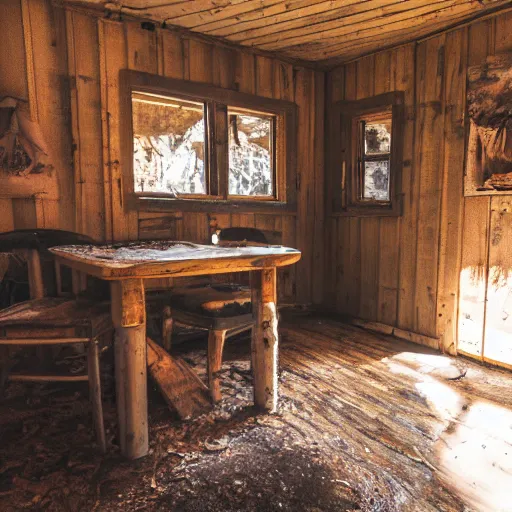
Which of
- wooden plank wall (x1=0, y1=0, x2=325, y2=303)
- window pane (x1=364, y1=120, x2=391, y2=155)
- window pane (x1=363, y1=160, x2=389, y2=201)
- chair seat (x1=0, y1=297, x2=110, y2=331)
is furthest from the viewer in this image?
window pane (x1=363, y1=160, x2=389, y2=201)

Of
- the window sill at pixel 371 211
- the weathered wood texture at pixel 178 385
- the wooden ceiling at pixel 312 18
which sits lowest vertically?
the weathered wood texture at pixel 178 385

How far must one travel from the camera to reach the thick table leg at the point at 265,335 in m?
2.19

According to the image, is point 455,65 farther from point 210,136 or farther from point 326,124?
point 210,136

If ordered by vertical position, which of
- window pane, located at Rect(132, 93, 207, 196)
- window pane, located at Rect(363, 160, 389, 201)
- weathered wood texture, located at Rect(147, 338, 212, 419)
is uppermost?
window pane, located at Rect(132, 93, 207, 196)

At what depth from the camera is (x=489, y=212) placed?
3.06 metres

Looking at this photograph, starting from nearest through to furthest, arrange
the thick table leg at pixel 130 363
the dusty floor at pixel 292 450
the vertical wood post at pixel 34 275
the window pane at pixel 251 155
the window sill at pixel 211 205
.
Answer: the dusty floor at pixel 292 450 < the thick table leg at pixel 130 363 < the vertical wood post at pixel 34 275 < the window sill at pixel 211 205 < the window pane at pixel 251 155

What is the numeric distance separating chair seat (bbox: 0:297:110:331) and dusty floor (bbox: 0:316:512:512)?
0.60 m

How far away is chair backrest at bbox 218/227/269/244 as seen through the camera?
346cm

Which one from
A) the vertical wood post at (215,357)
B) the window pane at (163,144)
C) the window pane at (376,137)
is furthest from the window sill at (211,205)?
the window pane at (376,137)

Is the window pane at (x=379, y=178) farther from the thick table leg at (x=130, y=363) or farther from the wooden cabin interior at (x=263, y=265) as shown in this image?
the thick table leg at (x=130, y=363)

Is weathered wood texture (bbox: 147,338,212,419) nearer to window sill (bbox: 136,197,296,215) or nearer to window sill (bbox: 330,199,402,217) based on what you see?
window sill (bbox: 136,197,296,215)

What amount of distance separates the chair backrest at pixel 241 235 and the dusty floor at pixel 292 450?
1.12 m

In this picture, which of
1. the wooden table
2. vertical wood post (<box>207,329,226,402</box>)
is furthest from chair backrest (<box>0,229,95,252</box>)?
vertical wood post (<box>207,329,226,402</box>)

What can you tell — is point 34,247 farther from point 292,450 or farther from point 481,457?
point 481,457
